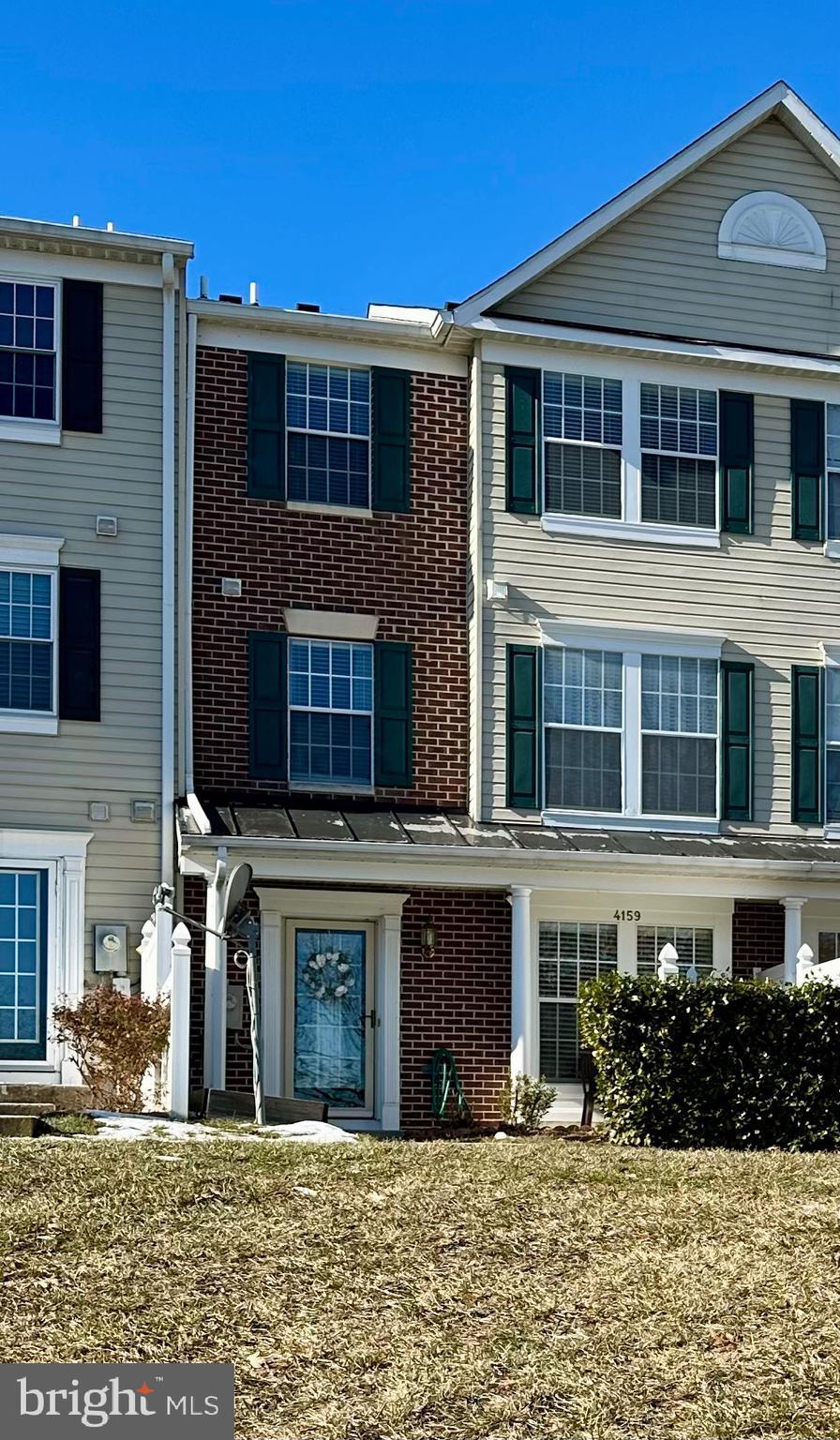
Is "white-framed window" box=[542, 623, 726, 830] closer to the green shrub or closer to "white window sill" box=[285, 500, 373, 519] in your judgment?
"white window sill" box=[285, 500, 373, 519]

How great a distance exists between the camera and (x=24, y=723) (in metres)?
17.7

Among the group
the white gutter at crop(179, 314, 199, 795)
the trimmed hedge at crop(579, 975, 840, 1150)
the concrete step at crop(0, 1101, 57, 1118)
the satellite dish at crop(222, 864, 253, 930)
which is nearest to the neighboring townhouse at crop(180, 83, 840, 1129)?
the white gutter at crop(179, 314, 199, 795)

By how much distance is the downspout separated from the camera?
19.2m

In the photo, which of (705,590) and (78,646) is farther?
(705,590)

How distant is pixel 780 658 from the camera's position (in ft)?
66.9

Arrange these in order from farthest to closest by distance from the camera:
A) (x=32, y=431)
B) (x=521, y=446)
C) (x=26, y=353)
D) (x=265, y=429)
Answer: (x=521, y=446) → (x=265, y=429) → (x=26, y=353) → (x=32, y=431)

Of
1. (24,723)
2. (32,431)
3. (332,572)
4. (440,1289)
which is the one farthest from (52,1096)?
(440,1289)

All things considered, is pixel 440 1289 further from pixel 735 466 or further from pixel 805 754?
pixel 735 466

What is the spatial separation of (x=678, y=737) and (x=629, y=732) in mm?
547

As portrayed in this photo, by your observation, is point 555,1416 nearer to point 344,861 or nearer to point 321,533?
point 344,861

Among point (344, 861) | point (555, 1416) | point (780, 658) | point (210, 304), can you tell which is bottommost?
point (555, 1416)

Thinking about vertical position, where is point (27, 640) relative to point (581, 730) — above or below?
above

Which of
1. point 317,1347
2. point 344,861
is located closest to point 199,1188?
point 317,1347

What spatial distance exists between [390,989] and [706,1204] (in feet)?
23.9
